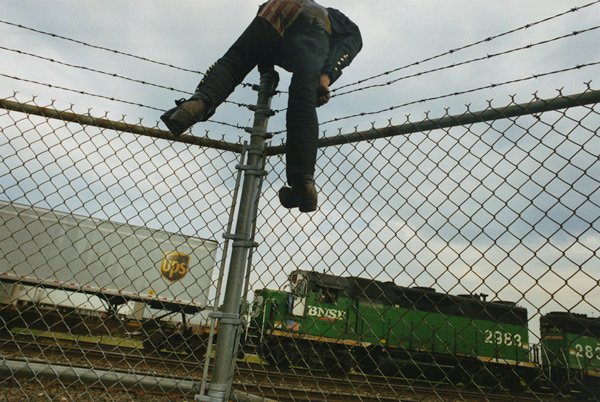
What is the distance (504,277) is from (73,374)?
2.18 metres

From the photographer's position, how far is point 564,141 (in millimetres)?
1767

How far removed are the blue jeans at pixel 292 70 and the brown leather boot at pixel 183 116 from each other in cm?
8

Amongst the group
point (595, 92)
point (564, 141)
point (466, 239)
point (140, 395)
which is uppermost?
point (595, 92)

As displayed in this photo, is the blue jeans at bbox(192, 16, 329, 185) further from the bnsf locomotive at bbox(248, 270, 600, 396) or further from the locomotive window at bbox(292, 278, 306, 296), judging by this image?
the locomotive window at bbox(292, 278, 306, 296)

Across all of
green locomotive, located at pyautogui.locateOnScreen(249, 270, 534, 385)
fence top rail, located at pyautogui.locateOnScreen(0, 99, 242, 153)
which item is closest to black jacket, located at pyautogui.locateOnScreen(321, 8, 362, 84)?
fence top rail, located at pyautogui.locateOnScreen(0, 99, 242, 153)

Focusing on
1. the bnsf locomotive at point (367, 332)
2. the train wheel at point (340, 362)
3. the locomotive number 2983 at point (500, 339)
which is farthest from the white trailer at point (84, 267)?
the locomotive number 2983 at point (500, 339)

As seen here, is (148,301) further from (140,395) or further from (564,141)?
(564,141)

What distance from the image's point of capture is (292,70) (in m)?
2.36

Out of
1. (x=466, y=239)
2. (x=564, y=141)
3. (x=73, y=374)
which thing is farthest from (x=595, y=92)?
(x=73, y=374)

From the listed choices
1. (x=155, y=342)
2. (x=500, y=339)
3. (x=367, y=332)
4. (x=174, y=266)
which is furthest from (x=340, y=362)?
(x=500, y=339)

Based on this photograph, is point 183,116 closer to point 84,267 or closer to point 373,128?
point 373,128

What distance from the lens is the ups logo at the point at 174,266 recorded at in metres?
11.7

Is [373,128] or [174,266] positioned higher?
[174,266]

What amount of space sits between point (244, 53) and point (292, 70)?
31cm
